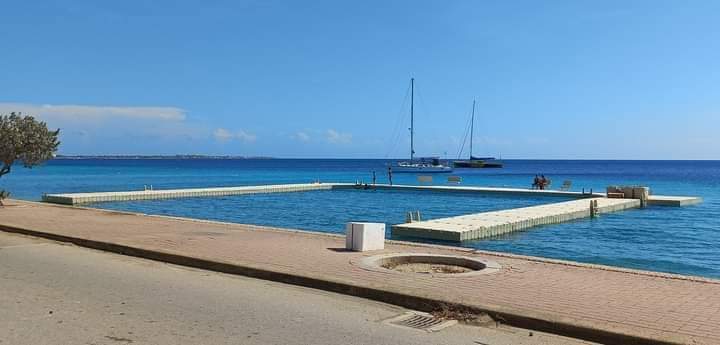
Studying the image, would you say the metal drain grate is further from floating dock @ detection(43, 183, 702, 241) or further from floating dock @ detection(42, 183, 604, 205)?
floating dock @ detection(42, 183, 604, 205)

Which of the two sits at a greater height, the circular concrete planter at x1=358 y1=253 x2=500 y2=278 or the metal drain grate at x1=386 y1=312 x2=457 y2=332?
the circular concrete planter at x1=358 y1=253 x2=500 y2=278

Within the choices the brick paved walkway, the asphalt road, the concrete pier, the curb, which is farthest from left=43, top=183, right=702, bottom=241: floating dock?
the asphalt road

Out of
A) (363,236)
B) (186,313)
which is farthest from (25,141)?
(186,313)

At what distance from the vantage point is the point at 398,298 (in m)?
7.38

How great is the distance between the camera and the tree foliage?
20891mm

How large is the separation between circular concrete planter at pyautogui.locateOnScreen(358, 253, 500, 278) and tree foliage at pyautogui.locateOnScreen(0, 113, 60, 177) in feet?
51.7

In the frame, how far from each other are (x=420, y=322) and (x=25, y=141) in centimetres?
1891

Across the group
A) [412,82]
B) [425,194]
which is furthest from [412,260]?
[412,82]

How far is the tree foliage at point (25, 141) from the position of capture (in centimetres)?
2089

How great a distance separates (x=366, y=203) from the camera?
32250mm

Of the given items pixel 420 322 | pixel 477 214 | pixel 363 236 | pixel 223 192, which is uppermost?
pixel 363 236

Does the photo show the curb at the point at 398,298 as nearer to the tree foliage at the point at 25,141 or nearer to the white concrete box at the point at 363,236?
the white concrete box at the point at 363,236

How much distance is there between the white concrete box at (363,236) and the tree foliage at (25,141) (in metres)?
14.8

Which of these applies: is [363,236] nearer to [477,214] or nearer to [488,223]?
[488,223]
